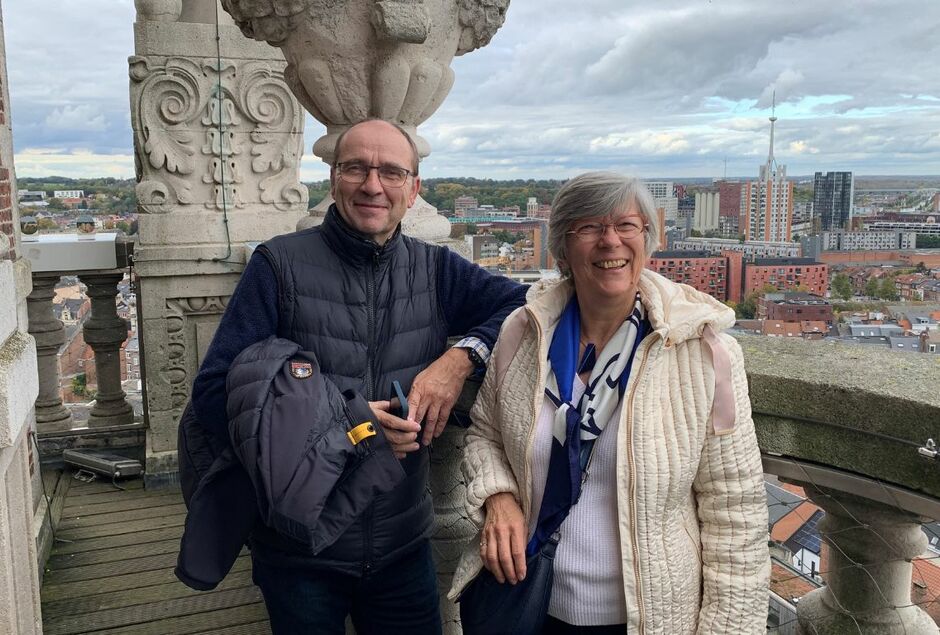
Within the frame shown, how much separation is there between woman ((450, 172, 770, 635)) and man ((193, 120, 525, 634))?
291 millimetres

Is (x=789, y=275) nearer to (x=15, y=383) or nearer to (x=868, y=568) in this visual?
(x=868, y=568)

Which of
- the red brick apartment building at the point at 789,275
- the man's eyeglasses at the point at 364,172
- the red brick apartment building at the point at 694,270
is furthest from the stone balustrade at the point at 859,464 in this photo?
the red brick apartment building at the point at 789,275

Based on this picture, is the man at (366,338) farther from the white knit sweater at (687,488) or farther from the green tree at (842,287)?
the green tree at (842,287)

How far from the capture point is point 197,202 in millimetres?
4801

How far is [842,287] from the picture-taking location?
5129 mm

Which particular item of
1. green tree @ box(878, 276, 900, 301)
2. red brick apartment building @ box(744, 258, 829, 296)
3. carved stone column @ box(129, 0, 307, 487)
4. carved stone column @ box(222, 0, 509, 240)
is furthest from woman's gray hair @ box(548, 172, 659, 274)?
green tree @ box(878, 276, 900, 301)

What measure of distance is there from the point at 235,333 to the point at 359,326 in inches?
10.5

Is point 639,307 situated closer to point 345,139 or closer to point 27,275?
point 345,139

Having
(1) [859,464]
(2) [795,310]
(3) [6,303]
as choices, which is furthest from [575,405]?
(2) [795,310]

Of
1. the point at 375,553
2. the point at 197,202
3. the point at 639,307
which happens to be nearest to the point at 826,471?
the point at 639,307

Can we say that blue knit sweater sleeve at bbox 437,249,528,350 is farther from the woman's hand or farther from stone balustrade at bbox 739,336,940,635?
stone balustrade at bbox 739,336,940,635

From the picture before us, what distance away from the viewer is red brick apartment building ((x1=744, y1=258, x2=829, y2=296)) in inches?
192

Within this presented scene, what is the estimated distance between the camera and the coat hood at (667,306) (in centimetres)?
154

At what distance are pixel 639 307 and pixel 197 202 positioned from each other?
3.72m
